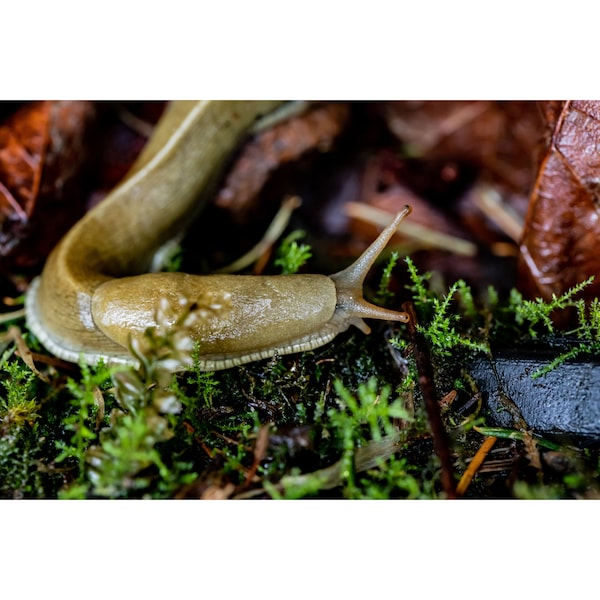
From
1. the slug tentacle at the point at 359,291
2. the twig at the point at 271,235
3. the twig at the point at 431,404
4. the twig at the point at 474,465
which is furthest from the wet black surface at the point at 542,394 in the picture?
the twig at the point at 271,235

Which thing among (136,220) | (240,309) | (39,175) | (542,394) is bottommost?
(542,394)

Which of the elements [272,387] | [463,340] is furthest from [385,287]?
[272,387]

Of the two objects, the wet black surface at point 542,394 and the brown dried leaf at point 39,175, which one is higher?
the brown dried leaf at point 39,175

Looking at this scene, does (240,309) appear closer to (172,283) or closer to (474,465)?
(172,283)

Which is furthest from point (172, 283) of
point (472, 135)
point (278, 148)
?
point (472, 135)

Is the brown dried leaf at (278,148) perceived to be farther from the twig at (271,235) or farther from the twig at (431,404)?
the twig at (431,404)

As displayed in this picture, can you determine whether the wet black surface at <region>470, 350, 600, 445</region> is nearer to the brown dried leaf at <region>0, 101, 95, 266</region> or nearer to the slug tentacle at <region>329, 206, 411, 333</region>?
the slug tentacle at <region>329, 206, 411, 333</region>

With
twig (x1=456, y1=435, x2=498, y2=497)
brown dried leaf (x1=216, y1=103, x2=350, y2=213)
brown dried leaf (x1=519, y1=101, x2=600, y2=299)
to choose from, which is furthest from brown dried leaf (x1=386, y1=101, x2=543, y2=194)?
twig (x1=456, y1=435, x2=498, y2=497)
